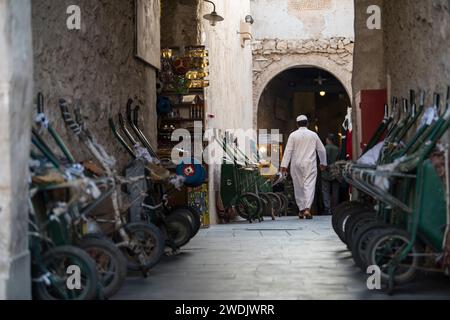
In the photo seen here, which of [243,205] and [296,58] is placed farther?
[296,58]

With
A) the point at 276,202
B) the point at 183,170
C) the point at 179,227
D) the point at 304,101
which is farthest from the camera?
the point at 304,101

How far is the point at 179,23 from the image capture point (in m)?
12.7

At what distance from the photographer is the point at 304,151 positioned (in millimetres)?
13562

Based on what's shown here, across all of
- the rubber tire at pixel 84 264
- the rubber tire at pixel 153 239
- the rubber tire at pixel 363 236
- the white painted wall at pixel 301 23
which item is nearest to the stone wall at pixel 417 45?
the rubber tire at pixel 363 236

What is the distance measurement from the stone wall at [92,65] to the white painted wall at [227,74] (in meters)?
3.42

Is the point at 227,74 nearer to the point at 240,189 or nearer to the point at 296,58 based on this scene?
the point at 240,189

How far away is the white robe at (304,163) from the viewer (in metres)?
13.5

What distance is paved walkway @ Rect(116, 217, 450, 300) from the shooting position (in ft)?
17.4

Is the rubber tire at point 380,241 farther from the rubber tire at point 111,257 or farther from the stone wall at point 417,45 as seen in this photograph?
the rubber tire at point 111,257

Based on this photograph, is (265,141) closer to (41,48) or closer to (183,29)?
(183,29)

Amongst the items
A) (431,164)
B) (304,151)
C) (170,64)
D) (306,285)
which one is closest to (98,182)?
(306,285)

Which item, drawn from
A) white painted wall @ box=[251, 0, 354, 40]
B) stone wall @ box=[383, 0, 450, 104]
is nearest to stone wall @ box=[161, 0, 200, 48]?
stone wall @ box=[383, 0, 450, 104]

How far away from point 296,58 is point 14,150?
1840cm

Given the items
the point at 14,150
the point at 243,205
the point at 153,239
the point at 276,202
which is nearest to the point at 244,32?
the point at 276,202
